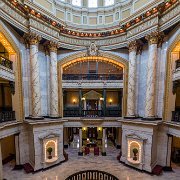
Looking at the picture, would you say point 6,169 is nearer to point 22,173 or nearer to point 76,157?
point 22,173

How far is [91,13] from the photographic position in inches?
497

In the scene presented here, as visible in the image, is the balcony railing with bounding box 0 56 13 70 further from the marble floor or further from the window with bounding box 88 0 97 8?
the window with bounding box 88 0 97 8

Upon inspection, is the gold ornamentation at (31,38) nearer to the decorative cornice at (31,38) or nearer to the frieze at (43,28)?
the decorative cornice at (31,38)

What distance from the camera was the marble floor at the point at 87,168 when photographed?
29.2 ft

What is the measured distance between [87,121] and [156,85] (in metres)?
6.33

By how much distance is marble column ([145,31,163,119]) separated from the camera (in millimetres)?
9617

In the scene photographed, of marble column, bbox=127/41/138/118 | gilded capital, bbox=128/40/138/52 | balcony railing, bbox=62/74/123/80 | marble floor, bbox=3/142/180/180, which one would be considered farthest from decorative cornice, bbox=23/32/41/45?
marble floor, bbox=3/142/180/180

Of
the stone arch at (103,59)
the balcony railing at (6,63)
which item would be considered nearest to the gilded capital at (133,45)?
the stone arch at (103,59)

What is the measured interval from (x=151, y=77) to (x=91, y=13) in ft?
26.1

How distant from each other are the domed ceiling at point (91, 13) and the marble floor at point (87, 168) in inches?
445

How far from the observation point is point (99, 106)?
15859 millimetres

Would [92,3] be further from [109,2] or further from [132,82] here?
[132,82]

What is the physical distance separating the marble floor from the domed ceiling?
11307 mm

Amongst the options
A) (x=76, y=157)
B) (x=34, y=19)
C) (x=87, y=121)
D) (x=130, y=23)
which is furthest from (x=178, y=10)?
(x=76, y=157)
